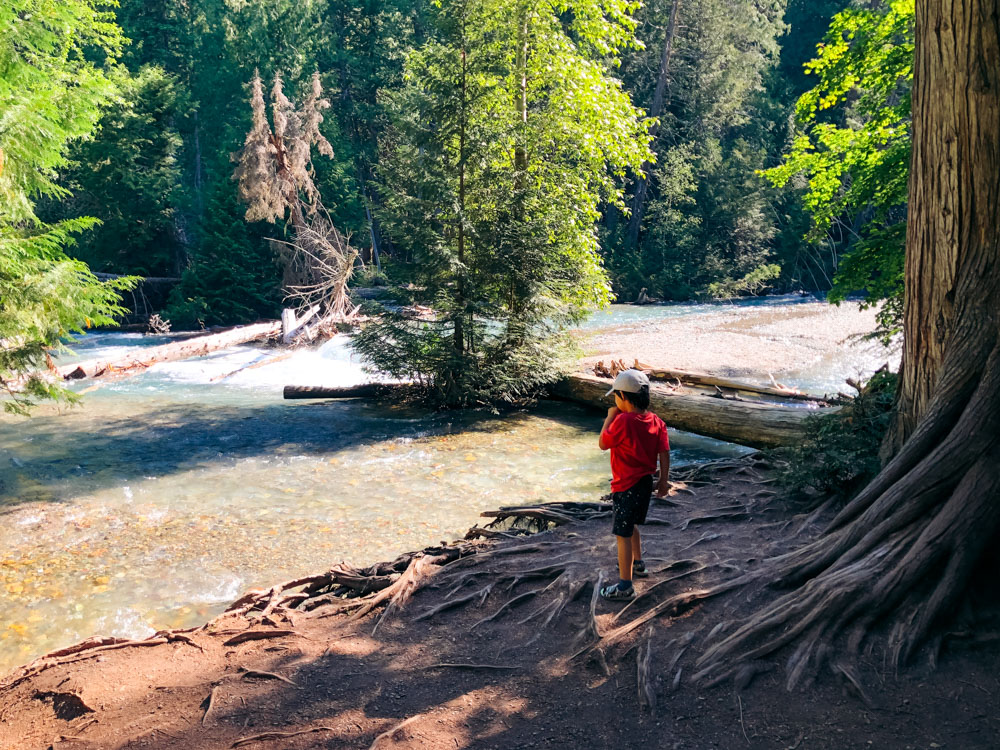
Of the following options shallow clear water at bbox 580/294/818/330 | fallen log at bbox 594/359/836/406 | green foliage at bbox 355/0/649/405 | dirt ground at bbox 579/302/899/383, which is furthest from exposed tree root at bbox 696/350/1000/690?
shallow clear water at bbox 580/294/818/330

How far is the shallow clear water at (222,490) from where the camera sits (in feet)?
26.2

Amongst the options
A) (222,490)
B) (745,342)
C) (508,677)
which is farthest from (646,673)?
(745,342)

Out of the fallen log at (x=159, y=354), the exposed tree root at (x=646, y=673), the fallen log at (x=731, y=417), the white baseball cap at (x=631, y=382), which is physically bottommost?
the exposed tree root at (x=646, y=673)

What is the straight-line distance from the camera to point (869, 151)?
12367 mm

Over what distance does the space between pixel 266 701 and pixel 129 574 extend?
415 centimetres

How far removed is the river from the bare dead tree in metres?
10.9

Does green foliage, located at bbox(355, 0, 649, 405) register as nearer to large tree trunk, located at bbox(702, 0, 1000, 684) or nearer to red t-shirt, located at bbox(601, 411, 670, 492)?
red t-shirt, located at bbox(601, 411, 670, 492)

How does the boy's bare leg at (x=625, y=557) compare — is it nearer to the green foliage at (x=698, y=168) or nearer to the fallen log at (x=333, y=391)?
the fallen log at (x=333, y=391)

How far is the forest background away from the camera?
35.9 metres

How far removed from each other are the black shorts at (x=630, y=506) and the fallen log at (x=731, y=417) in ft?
17.3

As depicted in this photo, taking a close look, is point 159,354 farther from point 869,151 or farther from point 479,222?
point 869,151

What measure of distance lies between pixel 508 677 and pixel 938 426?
126 inches

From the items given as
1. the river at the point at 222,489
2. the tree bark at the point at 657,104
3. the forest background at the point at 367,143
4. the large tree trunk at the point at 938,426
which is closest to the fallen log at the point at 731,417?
the river at the point at 222,489

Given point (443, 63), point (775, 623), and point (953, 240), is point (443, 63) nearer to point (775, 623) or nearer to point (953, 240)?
point (953, 240)
